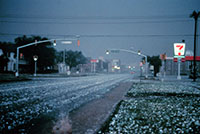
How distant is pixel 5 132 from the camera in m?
4.65

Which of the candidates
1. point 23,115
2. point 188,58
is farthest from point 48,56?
point 23,115

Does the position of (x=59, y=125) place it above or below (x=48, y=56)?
below

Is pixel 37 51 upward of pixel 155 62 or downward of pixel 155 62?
upward

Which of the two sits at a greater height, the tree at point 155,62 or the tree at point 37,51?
the tree at point 37,51

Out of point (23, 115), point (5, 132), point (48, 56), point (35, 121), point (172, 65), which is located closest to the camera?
point (5, 132)

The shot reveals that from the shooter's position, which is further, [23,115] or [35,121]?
[23,115]

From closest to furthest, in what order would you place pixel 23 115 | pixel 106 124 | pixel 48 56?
pixel 106 124 < pixel 23 115 < pixel 48 56

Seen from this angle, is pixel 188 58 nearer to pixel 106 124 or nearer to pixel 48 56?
pixel 48 56

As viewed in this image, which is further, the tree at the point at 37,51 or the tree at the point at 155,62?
the tree at the point at 155,62

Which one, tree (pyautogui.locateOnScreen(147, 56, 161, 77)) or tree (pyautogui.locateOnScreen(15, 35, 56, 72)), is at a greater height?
tree (pyautogui.locateOnScreen(15, 35, 56, 72))

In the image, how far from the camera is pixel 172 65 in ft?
285

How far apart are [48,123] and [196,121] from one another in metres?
4.75

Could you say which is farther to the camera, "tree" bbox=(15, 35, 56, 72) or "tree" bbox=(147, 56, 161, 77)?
"tree" bbox=(147, 56, 161, 77)

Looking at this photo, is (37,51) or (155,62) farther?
(155,62)
